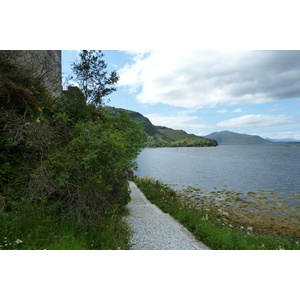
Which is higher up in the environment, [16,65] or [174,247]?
[16,65]

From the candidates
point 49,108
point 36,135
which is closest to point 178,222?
point 36,135

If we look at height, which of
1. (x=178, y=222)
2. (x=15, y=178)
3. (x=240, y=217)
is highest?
(x=15, y=178)

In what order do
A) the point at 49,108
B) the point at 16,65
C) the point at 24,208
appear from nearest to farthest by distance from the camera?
the point at 24,208 → the point at 16,65 → the point at 49,108

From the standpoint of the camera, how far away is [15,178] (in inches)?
234

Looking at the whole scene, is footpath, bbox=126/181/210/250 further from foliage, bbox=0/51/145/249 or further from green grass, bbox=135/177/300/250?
foliage, bbox=0/51/145/249

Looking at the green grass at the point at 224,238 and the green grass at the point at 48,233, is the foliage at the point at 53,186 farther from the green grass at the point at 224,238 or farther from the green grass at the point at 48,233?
the green grass at the point at 224,238

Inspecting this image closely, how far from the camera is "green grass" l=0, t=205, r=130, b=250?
4105mm

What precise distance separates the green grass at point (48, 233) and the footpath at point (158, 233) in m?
1.16

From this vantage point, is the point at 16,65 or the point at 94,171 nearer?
the point at 94,171

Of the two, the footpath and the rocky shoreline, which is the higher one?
the footpath

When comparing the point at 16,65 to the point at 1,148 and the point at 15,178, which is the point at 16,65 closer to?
the point at 1,148

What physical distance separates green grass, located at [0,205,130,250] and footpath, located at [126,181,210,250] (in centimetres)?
116

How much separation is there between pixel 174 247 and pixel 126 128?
15.7 feet

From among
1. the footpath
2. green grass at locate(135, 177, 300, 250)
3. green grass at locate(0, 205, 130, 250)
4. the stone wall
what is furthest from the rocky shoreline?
the stone wall
